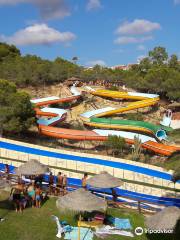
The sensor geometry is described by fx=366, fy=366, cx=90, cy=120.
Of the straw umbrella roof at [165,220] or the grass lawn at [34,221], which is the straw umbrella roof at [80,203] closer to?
the grass lawn at [34,221]

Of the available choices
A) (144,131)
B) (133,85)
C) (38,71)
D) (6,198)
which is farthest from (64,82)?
(6,198)

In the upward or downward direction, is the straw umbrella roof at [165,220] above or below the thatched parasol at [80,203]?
below

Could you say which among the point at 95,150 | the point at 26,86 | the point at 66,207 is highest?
the point at 26,86

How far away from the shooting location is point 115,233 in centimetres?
966

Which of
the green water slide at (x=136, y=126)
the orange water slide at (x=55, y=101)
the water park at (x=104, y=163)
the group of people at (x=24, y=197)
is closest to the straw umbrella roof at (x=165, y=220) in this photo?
the water park at (x=104, y=163)

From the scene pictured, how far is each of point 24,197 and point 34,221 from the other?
1.27m

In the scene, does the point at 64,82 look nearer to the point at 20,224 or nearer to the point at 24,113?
the point at 24,113

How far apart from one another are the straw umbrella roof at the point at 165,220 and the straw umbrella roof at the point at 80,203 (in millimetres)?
1323

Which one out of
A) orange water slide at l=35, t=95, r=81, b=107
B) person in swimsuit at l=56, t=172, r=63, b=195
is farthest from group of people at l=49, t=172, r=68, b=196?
orange water slide at l=35, t=95, r=81, b=107

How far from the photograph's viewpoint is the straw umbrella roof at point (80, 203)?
8734 mm

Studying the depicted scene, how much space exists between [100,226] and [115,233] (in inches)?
18.9

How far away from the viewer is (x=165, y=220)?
27.5ft

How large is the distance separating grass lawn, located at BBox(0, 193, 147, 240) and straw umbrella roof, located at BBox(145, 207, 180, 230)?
137 cm

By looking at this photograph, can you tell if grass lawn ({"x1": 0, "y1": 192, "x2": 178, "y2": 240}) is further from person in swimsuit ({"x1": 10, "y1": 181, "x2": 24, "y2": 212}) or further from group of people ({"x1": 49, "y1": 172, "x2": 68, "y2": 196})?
group of people ({"x1": 49, "y1": 172, "x2": 68, "y2": 196})
